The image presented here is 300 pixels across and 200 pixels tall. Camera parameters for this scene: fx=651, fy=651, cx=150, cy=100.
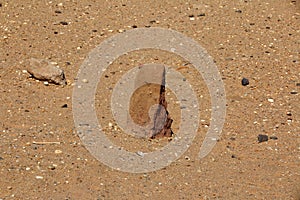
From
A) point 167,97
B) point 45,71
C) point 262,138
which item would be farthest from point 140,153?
point 45,71

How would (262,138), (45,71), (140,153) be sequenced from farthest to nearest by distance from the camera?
(45,71)
(262,138)
(140,153)

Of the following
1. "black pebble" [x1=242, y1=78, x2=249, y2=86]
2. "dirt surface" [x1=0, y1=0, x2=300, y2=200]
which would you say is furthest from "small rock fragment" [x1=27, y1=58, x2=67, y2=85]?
"black pebble" [x1=242, y1=78, x2=249, y2=86]

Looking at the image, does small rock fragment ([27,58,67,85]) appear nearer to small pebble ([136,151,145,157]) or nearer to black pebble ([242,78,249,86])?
small pebble ([136,151,145,157])

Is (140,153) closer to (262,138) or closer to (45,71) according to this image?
(262,138)

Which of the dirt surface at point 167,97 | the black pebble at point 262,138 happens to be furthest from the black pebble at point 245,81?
the black pebble at point 262,138

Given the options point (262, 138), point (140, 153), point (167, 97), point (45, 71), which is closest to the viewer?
point (140, 153)

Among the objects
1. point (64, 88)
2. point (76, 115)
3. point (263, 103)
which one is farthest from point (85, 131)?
point (263, 103)

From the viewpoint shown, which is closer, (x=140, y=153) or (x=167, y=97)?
(x=140, y=153)
